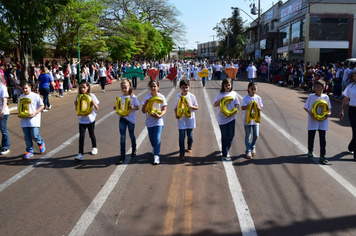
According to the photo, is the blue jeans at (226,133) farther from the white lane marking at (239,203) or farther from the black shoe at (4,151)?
the black shoe at (4,151)

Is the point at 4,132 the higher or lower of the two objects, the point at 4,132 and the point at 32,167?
the higher

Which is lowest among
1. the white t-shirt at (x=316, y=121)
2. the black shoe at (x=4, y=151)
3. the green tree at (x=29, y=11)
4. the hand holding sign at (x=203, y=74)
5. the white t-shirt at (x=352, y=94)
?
the black shoe at (x=4, y=151)

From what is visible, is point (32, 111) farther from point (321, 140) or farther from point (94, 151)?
point (321, 140)

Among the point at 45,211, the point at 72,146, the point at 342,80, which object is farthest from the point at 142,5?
the point at 45,211

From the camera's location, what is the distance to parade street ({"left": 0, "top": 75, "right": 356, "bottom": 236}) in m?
4.04

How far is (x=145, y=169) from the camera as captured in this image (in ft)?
19.9

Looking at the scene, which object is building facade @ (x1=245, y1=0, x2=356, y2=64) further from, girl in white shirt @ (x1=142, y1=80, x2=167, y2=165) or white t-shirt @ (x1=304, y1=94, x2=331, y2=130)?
girl in white shirt @ (x1=142, y1=80, x2=167, y2=165)

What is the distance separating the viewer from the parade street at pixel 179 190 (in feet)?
13.2

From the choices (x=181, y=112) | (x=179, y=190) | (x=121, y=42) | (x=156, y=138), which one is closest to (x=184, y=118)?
(x=181, y=112)

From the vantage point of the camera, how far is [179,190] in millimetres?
5090

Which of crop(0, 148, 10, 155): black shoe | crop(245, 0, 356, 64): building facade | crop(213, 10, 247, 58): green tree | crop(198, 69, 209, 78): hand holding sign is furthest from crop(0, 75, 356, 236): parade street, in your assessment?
crop(213, 10, 247, 58): green tree

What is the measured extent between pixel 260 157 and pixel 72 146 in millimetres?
4431

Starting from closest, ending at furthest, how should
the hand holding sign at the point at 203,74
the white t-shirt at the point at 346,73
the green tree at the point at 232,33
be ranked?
the white t-shirt at the point at 346,73 → the hand holding sign at the point at 203,74 → the green tree at the point at 232,33

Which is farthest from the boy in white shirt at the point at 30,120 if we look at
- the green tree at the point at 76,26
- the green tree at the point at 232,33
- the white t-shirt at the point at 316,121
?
the green tree at the point at 232,33
